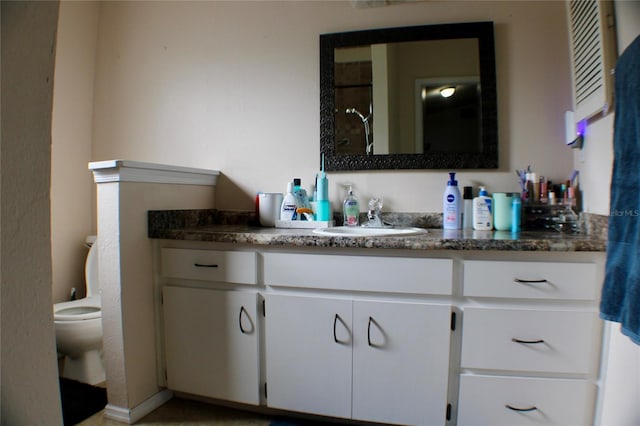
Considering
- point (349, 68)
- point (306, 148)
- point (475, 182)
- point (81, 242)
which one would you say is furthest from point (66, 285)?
point (475, 182)

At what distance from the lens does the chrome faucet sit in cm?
165

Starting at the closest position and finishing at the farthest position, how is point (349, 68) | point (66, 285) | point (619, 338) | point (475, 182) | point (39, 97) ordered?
point (39, 97) → point (619, 338) → point (475, 182) → point (349, 68) → point (66, 285)

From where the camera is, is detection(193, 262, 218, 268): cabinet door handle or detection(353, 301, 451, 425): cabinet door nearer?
detection(353, 301, 451, 425): cabinet door

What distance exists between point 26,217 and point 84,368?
171cm

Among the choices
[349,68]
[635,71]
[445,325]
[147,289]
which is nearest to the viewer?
[635,71]

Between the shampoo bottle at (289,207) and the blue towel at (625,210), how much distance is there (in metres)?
1.20

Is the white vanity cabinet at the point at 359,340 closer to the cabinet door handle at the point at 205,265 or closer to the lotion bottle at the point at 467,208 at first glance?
the cabinet door handle at the point at 205,265

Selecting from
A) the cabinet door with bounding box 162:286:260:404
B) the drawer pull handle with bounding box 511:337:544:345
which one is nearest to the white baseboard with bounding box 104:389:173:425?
the cabinet door with bounding box 162:286:260:404

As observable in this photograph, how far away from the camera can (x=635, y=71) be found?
0.89 m

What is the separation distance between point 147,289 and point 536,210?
174 centimetres

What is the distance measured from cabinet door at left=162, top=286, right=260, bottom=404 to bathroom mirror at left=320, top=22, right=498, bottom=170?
858mm

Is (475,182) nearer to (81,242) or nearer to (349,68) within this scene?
(349,68)

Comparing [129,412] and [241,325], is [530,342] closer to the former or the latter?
[241,325]

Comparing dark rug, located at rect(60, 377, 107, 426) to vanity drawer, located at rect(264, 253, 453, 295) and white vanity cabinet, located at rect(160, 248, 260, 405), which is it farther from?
vanity drawer, located at rect(264, 253, 453, 295)
